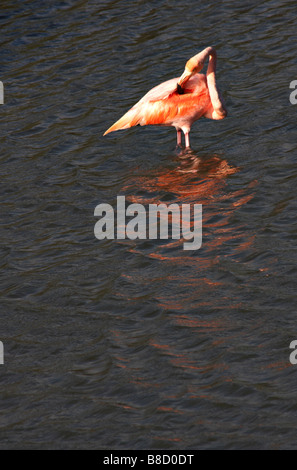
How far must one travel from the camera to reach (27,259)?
9188mm

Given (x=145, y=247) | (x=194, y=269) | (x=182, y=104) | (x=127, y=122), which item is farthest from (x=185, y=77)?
(x=194, y=269)

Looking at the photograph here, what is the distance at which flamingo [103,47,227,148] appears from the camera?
11094mm

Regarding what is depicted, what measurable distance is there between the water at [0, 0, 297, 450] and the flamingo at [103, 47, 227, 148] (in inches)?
14.8

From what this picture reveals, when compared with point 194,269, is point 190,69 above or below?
above

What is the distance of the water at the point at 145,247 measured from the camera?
267 inches

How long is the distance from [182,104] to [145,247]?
2629 mm

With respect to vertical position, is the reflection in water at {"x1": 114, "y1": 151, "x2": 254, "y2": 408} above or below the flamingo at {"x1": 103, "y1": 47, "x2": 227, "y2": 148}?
below

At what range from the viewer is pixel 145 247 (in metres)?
9.20

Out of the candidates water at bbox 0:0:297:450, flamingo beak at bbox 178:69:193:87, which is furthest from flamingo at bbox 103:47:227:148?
water at bbox 0:0:297:450

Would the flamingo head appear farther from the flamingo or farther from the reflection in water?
the reflection in water

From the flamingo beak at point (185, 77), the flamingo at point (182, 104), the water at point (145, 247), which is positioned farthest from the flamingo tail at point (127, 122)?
the flamingo beak at point (185, 77)

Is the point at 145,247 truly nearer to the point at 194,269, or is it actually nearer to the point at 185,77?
the point at 194,269

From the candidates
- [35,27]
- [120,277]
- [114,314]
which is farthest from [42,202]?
[35,27]

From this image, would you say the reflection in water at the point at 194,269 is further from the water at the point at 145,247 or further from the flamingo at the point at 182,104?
the flamingo at the point at 182,104
